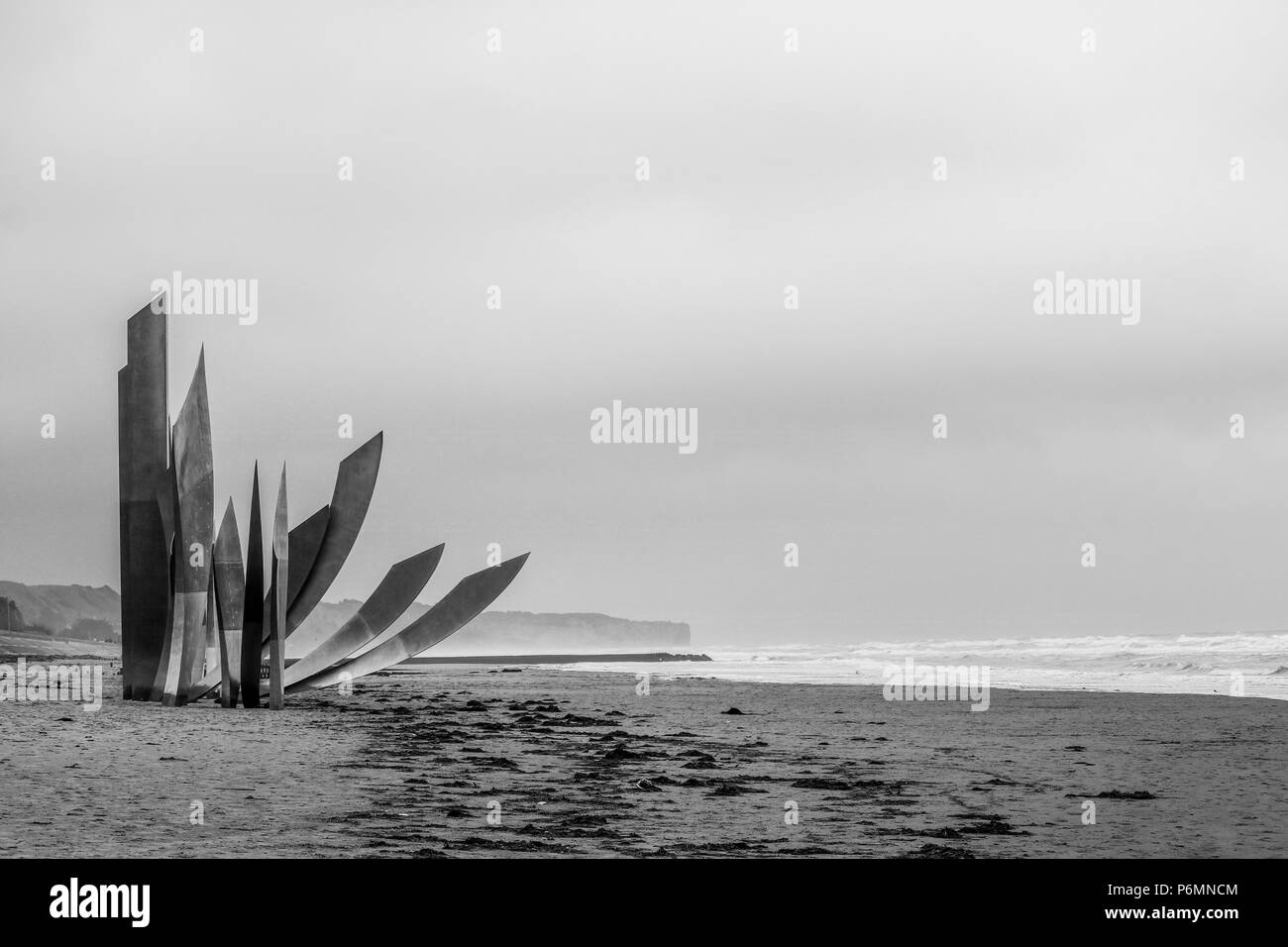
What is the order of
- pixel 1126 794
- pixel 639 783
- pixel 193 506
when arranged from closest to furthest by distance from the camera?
pixel 1126 794
pixel 639 783
pixel 193 506

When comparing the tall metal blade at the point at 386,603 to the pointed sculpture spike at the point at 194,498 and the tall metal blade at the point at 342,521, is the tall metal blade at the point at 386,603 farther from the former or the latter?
the pointed sculpture spike at the point at 194,498

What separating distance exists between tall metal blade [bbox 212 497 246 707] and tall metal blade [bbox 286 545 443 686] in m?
0.96

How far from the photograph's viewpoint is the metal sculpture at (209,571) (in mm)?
16906

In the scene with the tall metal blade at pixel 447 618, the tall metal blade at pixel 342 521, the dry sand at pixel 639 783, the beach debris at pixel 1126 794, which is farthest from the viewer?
the tall metal blade at pixel 447 618

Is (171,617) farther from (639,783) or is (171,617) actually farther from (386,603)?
(639,783)

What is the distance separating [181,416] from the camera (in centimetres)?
1689

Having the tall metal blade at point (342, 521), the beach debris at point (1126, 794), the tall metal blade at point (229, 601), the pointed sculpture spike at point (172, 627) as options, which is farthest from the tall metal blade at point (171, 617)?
the beach debris at point (1126, 794)

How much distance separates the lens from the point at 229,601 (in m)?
17.1

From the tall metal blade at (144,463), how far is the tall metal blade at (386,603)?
2.14 m

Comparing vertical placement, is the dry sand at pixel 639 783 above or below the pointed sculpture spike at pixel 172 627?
below

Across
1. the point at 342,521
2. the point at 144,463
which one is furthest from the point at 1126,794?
the point at 144,463

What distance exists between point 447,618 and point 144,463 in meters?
4.31
